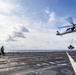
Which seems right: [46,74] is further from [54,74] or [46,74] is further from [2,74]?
[2,74]

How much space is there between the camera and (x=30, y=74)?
1861 cm

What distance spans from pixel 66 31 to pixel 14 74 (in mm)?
25765

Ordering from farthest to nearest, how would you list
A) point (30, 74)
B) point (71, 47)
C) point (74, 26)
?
point (74, 26)
point (71, 47)
point (30, 74)

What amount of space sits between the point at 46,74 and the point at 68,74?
8.06 feet

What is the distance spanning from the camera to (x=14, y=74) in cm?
1877

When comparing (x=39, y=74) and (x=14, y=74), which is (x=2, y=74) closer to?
(x=14, y=74)

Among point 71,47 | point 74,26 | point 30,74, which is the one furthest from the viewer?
point 74,26

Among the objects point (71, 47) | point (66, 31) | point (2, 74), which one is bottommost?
point (2, 74)

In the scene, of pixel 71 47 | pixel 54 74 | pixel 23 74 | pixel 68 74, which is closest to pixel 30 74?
pixel 23 74

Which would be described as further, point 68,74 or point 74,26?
point 74,26

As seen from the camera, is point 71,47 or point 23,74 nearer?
point 23,74

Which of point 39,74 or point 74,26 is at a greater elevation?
point 74,26

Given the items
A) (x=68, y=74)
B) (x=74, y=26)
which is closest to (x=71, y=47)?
(x=74, y=26)

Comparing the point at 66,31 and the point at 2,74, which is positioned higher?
the point at 66,31
